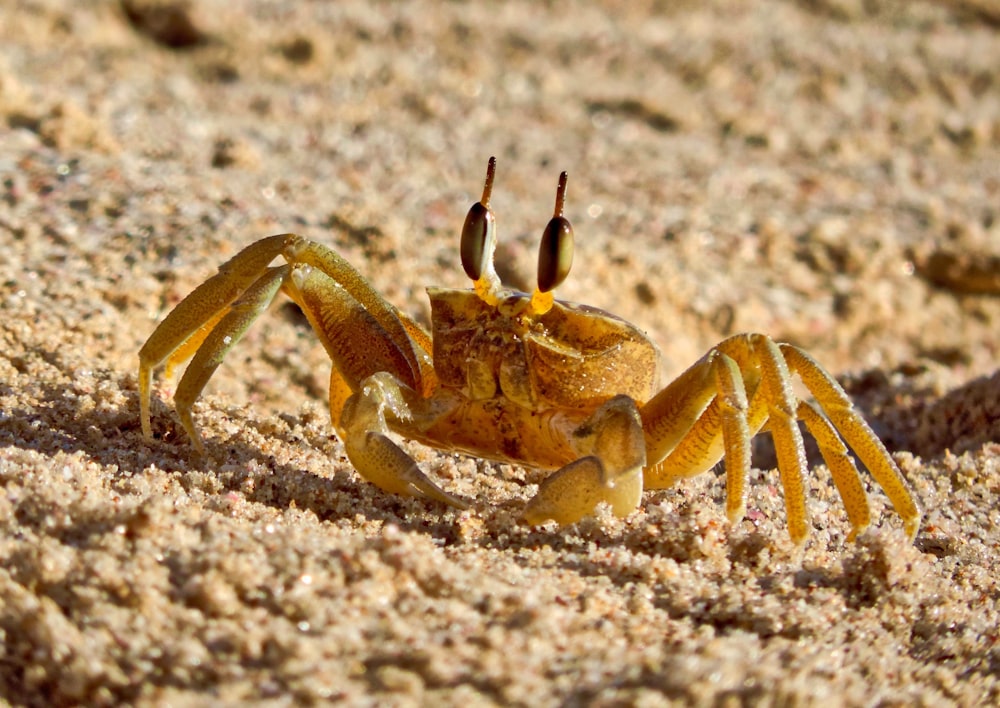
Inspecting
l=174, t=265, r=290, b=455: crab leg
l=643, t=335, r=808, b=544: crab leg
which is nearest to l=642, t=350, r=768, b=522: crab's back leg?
l=643, t=335, r=808, b=544: crab leg

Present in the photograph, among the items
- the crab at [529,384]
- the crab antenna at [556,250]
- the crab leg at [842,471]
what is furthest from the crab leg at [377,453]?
the crab leg at [842,471]

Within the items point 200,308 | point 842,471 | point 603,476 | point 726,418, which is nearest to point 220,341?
point 200,308

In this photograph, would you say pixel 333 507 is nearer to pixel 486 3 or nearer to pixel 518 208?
pixel 518 208

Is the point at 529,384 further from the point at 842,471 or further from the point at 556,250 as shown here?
the point at 842,471

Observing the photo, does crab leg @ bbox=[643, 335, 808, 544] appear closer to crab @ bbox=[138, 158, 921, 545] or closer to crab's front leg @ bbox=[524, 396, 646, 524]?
crab @ bbox=[138, 158, 921, 545]

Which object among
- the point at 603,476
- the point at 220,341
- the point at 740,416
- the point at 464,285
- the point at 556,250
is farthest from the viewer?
the point at 464,285

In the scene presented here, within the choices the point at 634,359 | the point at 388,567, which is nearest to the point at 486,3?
the point at 634,359
